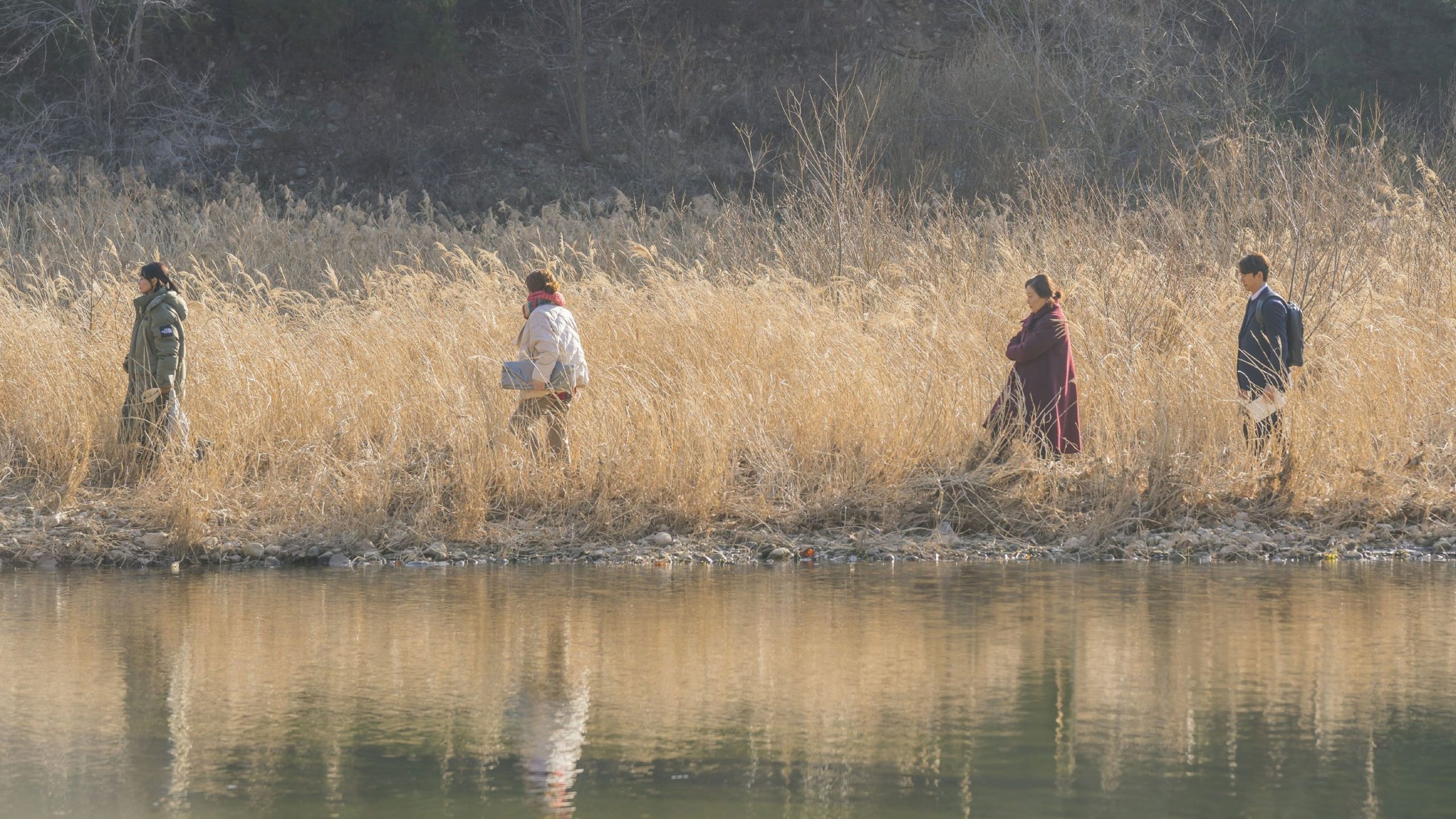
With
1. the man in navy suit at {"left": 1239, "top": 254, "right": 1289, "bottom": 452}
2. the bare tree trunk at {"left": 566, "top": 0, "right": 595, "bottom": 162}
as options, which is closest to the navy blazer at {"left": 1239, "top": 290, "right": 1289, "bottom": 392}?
the man in navy suit at {"left": 1239, "top": 254, "right": 1289, "bottom": 452}

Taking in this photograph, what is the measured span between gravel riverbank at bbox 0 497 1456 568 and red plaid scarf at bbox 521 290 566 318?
161 centimetres

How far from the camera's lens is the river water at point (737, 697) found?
20.1 feet

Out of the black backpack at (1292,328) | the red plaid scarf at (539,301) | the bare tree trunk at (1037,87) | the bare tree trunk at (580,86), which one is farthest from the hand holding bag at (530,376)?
the bare tree trunk at (580,86)

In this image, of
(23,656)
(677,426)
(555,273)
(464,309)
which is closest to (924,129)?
(555,273)

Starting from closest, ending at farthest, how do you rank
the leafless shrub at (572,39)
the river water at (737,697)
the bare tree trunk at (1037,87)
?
the river water at (737,697), the bare tree trunk at (1037,87), the leafless shrub at (572,39)

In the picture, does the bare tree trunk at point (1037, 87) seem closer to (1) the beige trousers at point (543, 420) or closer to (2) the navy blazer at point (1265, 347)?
(2) the navy blazer at point (1265, 347)

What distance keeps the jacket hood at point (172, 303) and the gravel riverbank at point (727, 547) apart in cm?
175

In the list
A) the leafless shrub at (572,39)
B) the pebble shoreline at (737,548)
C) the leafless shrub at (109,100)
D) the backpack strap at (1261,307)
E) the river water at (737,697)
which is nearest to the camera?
the river water at (737,697)

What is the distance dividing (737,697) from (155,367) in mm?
7534

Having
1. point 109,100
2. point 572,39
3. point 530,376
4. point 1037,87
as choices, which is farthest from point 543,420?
point 572,39

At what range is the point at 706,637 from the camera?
29.6 ft

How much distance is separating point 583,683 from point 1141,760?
2.59 m

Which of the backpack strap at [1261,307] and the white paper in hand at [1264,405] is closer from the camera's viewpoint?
the backpack strap at [1261,307]

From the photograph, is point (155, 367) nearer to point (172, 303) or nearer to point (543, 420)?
point (172, 303)
